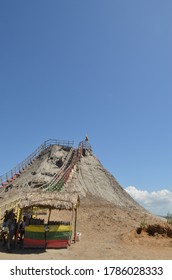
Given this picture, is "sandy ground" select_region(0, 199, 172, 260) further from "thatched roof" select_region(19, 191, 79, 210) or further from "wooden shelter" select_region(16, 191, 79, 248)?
"thatched roof" select_region(19, 191, 79, 210)

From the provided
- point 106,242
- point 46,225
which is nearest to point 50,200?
point 46,225

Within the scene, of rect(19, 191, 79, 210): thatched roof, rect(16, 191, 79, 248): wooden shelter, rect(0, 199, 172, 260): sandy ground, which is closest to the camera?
rect(0, 199, 172, 260): sandy ground

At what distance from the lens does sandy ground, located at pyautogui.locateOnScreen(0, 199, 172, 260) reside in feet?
48.0

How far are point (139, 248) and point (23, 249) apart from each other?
22.5 ft

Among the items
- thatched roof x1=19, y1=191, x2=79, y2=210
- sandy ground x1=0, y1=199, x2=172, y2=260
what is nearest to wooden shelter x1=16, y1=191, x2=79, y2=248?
thatched roof x1=19, y1=191, x2=79, y2=210

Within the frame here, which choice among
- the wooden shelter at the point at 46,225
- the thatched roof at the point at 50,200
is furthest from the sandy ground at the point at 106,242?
the thatched roof at the point at 50,200

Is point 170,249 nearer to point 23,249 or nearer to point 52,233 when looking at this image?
point 52,233

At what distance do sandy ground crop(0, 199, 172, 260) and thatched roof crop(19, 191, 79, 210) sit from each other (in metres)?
2.43

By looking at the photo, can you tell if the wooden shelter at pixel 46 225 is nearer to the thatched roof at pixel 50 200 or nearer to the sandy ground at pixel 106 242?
the thatched roof at pixel 50 200

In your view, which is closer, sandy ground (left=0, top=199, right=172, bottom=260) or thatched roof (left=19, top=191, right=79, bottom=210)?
sandy ground (left=0, top=199, right=172, bottom=260)

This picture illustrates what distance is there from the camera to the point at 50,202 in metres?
17.4

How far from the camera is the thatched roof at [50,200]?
16.6m

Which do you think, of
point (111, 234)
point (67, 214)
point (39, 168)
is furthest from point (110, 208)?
point (39, 168)
